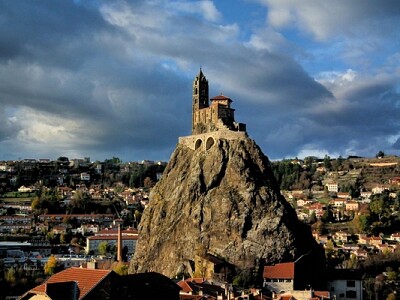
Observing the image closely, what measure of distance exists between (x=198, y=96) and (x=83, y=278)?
76.6 meters

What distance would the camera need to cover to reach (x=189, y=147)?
103 metres

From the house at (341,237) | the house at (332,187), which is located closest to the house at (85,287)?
the house at (341,237)

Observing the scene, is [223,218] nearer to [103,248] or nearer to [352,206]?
[103,248]

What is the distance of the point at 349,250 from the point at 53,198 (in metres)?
88.7

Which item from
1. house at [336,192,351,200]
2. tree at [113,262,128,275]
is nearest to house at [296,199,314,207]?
house at [336,192,351,200]

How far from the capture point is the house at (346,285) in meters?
72.4

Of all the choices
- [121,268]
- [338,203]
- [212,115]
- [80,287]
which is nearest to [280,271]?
[121,268]

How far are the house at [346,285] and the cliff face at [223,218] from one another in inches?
418

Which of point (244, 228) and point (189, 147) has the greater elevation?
point (189, 147)

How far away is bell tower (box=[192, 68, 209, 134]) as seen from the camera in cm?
10525

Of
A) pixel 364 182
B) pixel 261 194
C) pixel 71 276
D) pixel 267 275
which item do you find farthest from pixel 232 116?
pixel 364 182

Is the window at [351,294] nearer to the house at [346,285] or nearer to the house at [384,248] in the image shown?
the house at [346,285]

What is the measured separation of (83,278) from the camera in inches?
1304

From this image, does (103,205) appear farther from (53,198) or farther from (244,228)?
(244,228)
